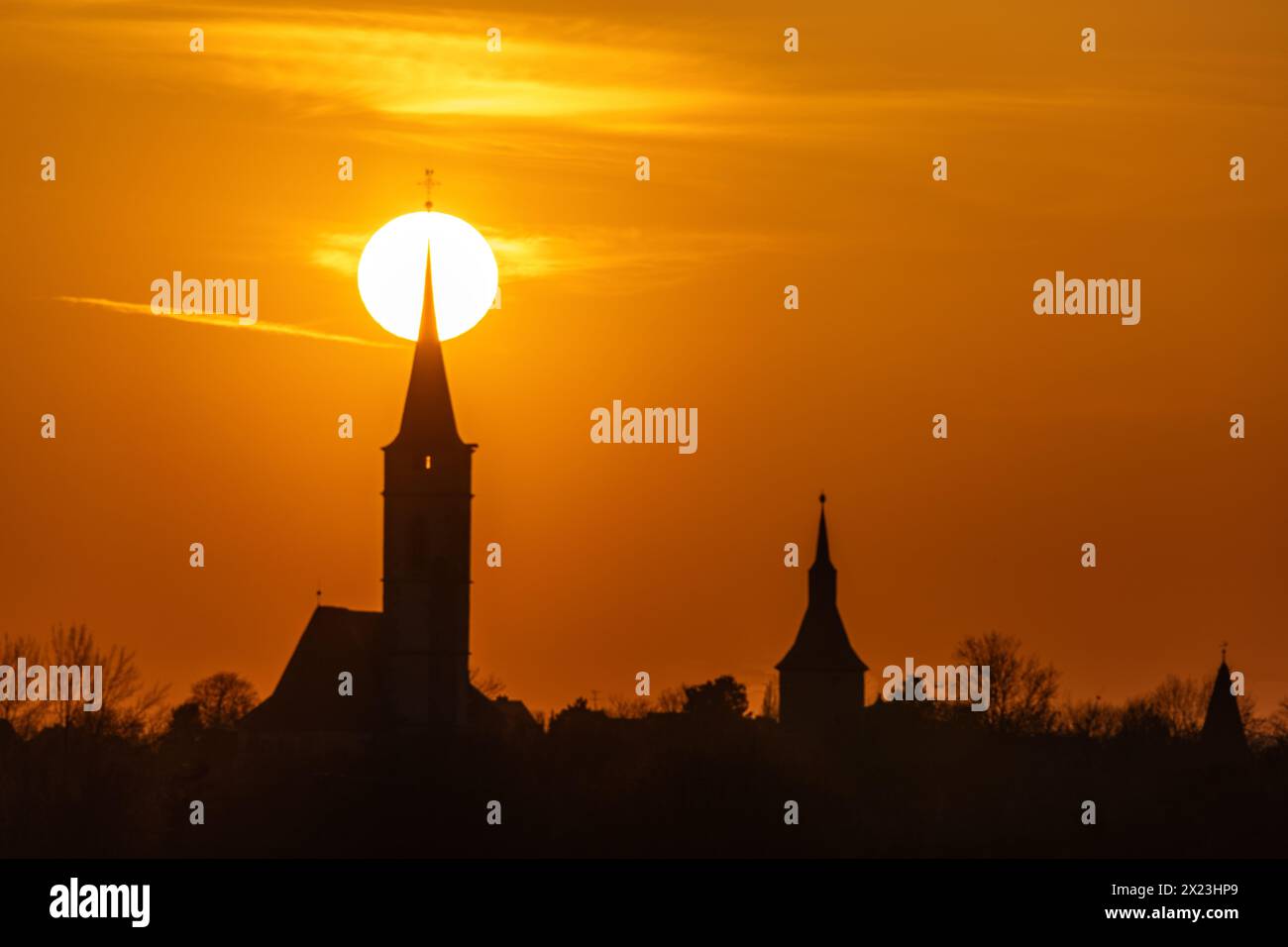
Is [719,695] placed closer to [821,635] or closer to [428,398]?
[821,635]

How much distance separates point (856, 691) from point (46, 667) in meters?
50.9

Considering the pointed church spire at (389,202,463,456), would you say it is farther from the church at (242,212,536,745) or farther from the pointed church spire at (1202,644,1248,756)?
the pointed church spire at (1202,644,1248,756)

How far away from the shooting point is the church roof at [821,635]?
157375 millimetres

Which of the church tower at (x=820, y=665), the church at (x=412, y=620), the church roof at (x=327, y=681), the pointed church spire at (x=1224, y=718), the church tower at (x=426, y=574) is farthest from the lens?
the church tower at (x=820, y=665)

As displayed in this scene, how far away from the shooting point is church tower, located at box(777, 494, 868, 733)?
15362 centimetres

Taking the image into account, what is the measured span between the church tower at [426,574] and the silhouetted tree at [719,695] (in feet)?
95.8

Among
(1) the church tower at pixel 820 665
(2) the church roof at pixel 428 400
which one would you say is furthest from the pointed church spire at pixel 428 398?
(1) the church tower at pixel 820 665

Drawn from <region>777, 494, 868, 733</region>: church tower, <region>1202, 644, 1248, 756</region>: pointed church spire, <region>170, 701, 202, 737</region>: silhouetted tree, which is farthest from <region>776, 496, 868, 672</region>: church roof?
<region>170, 701, 202, 737</region>: silhouetted tree

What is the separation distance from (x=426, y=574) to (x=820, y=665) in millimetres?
33574

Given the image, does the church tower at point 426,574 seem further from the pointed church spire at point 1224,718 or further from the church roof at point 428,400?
the pointed church spire at point 1224,718

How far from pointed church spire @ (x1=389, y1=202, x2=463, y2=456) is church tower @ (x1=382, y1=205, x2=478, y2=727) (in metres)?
0.05

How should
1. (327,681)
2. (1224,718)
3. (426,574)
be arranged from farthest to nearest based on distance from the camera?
1. (1224,718)
2. (426,574)
3. (327,681)

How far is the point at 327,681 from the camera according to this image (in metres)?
127

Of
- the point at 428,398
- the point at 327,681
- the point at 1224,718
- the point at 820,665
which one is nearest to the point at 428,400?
the point at 428,398
